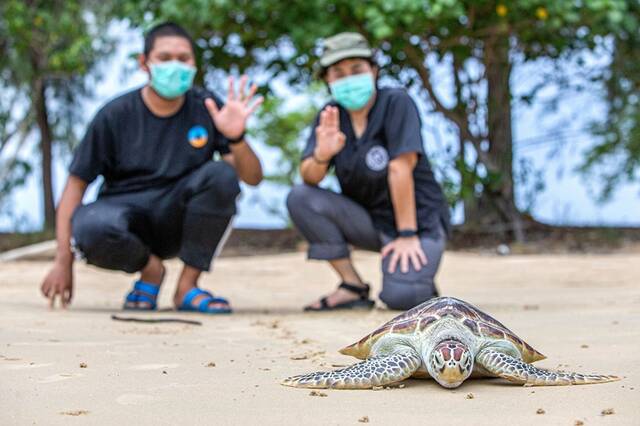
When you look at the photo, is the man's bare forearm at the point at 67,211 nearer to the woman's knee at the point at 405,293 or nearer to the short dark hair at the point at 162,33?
the short dark hair at the point at 162,33

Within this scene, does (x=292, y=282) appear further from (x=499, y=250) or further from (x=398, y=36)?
(x=499, y=250)

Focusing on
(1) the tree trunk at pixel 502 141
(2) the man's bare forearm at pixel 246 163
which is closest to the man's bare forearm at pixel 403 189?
(2) the man's bare forearm at pixel 246 163

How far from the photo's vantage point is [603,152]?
31.8ft

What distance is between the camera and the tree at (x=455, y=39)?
22.7 feet

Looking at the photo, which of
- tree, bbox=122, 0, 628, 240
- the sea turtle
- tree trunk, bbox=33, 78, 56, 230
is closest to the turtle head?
the sea turtle

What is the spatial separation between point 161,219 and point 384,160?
1.12 metres

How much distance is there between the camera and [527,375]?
7.01 ft

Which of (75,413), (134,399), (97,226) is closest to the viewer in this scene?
(75,413)

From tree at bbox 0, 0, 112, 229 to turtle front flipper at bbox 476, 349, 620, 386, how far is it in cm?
852

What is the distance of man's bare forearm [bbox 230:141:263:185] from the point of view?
4.21m

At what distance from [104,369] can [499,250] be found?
6867 mm

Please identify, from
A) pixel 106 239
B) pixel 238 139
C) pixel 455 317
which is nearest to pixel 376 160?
pixel 238 139

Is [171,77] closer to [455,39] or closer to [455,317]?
[455,317]

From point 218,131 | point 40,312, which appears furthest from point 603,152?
point 40,312
